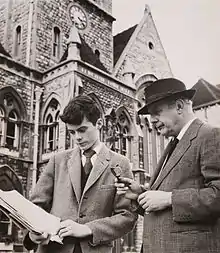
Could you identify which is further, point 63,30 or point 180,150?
point 63,30

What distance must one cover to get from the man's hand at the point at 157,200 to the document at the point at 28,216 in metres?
0.21

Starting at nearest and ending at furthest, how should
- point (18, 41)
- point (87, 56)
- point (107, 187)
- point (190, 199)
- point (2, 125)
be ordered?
point (190, 199) < point (107, 187) < point (2, 125) < point (87, 56) < point (18, 41)

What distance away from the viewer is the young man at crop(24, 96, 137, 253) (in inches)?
37.2

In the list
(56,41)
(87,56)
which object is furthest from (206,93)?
(56,41)

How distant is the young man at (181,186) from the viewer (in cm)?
79

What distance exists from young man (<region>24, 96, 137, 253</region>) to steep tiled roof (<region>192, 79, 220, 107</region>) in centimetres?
69

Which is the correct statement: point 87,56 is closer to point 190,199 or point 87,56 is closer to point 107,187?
point 107,187

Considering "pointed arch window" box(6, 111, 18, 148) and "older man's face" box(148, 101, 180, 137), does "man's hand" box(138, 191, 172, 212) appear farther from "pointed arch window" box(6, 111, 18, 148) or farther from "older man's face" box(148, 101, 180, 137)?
"pointed arch window" box(6, 111, 18, 148)

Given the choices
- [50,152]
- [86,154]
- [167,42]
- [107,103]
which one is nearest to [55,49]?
[107,103]

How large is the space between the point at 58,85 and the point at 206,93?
4.67 feet

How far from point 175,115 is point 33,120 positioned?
1989 mm

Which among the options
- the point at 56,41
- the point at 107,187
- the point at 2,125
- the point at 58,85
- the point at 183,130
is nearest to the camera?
the point at 183,130

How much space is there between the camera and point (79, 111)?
3.38ft

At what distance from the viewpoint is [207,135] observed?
0.84 meters
